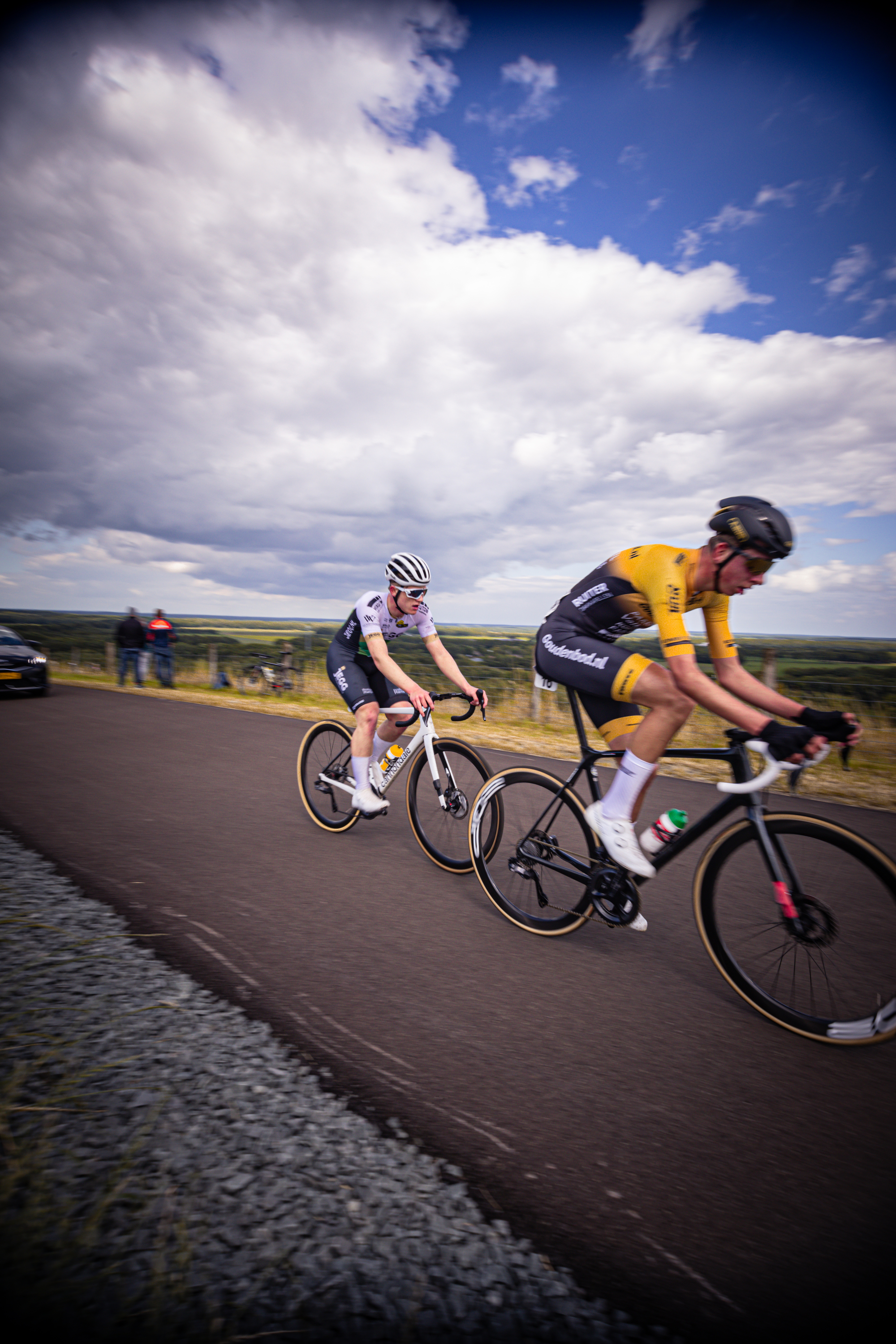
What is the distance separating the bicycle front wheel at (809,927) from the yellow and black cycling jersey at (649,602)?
0.90 meters

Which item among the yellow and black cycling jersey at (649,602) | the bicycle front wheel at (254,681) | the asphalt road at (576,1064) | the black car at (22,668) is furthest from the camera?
the bicycle front wheel at (254,681)

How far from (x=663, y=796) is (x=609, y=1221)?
496 cm

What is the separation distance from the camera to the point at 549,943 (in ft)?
11.0

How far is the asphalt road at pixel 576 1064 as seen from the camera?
1575 millimetres

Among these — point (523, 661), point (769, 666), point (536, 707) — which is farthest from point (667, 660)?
point (523, 661)

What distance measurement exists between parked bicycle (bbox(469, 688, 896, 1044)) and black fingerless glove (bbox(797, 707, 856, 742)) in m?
0.09

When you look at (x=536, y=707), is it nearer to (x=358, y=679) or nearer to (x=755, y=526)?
(x=358, y=679)

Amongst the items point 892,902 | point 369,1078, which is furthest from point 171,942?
point 892,902

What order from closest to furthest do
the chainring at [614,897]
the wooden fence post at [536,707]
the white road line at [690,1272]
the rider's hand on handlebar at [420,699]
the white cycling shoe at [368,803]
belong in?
the white road line at [690,1272]
the chainring at [614,897]
the rider's hand on handlebar at [420,699]
the white cycling shoe at [368,803]
the wooden fence post at [536,707]

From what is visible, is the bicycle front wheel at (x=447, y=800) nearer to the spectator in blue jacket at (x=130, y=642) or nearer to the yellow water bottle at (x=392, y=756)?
the yellow water bottle at (x=392, y=756)

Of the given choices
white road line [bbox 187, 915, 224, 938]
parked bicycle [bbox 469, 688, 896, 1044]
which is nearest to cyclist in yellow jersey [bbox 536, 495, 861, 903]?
parked bicycle [bbox 469, 688, 896, 1044]

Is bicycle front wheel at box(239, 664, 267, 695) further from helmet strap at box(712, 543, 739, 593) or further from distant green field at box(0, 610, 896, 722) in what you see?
helmet strap at box(712, 543, 739, 593)

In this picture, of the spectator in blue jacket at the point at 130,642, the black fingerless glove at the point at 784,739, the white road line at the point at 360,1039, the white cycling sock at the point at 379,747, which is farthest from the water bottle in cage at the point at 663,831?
the spectator in blue jacket at the point at 130,642

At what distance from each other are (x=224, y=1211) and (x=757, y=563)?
286 centimetres
